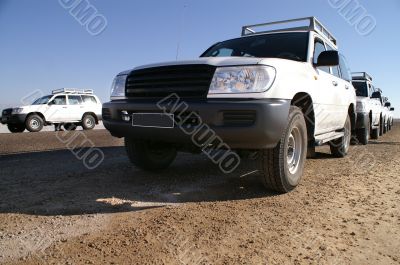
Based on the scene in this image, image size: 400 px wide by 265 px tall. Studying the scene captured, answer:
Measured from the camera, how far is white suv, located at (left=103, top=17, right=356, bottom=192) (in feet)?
9.10

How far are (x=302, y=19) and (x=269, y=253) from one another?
4164 mm

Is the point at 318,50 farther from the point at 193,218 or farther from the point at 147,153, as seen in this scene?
the point at 193,218

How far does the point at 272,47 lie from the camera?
4164 millimetres

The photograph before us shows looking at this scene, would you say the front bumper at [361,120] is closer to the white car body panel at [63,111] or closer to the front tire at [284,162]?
the front tire at [284,162]

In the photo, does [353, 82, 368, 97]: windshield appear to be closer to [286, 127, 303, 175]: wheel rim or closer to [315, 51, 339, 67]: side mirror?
[315, 51, 339, 67]: side mirror

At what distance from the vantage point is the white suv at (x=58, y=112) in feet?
45.0

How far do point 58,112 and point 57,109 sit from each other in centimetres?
15

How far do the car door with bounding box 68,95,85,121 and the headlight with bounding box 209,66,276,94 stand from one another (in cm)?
1391

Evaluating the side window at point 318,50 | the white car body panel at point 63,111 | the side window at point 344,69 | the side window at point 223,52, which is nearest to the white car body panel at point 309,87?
the side window at point 318,50

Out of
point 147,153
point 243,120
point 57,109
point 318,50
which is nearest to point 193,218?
point 243,120

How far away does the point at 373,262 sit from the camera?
191 cm

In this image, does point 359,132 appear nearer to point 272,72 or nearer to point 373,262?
point 272,72

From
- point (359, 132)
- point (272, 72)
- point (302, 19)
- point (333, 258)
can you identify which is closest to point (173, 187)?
point (272, 72)

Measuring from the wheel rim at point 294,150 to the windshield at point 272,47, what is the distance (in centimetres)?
101
